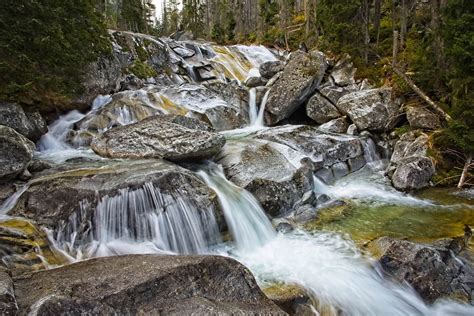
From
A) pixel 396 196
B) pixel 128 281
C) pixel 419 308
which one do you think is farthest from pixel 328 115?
pixel 128 281

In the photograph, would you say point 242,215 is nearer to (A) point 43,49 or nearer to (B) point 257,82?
(A) point 43,49

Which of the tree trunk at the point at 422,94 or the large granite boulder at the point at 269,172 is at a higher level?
the tree trunk at the point at 422,94

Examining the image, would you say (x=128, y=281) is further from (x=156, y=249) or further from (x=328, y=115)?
(x=328, y=115)

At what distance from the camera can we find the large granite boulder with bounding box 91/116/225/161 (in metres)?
8.67

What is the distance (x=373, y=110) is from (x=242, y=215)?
7.96 m

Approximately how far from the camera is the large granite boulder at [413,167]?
32.9 ft

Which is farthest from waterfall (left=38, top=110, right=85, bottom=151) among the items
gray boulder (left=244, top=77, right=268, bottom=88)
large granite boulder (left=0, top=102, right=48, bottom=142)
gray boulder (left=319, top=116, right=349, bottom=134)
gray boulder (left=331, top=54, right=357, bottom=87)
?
gray boulder (left=331, top=54, right=357, bottom=87)

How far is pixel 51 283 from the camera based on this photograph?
4.05 metres

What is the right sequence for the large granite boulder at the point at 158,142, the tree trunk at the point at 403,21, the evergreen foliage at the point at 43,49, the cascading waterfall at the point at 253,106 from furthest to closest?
the tree trunk at the point at 403,21 → the cascading waterfall at the point at 253,106 → the evergreen foliage at the point at 43,49 → the large granite boulder at the point at 158,142

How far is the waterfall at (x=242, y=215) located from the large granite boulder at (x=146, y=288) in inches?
109

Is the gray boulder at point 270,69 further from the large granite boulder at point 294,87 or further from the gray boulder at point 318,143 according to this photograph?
the gray boulder at point 318,143

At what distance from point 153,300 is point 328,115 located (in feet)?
39.6

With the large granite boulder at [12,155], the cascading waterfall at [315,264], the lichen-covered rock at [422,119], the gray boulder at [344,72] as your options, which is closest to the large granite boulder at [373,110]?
the lichen-covered rock at [422,119]

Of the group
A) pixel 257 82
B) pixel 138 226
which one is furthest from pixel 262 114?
pixel 138 226
